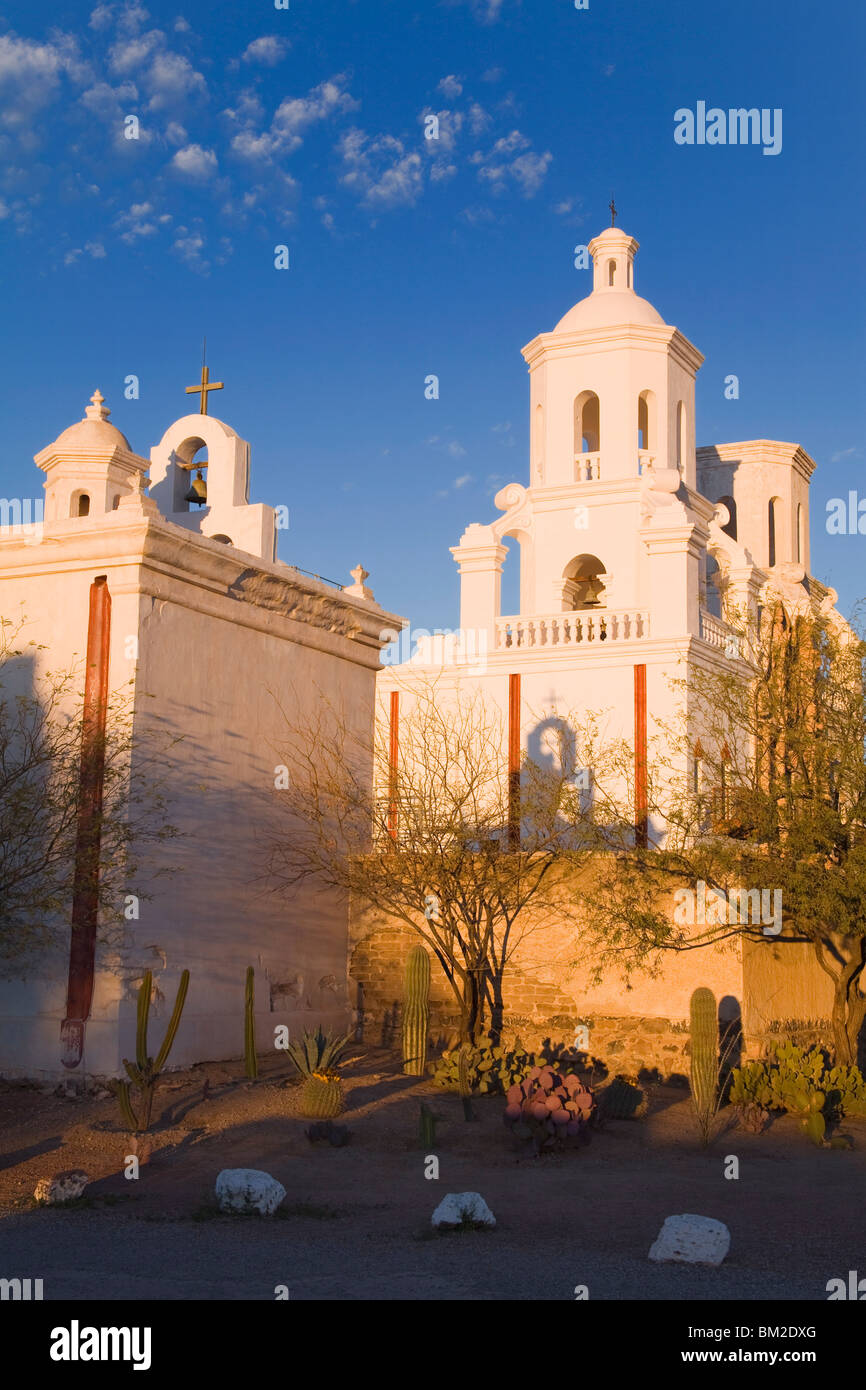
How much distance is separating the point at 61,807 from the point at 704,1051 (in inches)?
257

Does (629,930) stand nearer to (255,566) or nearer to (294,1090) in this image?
(294,1090)

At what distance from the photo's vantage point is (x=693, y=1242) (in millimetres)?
8172

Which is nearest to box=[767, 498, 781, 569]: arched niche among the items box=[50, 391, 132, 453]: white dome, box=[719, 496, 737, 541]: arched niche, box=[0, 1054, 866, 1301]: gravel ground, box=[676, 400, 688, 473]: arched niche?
box=[719, 496, 737, 541]: arched niche

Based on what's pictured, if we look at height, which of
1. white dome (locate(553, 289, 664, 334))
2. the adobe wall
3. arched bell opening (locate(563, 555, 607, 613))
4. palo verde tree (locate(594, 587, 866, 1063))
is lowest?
the adobe wall

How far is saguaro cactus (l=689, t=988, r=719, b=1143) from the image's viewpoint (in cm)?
1267

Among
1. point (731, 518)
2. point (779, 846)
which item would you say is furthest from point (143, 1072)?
point (731, 518)

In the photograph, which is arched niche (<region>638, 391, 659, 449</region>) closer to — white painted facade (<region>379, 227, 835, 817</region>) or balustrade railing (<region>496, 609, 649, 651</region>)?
white painted facade (<region>379, 227, 835, 817</region>)

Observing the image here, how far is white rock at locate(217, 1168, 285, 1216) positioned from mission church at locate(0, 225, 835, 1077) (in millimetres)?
4062

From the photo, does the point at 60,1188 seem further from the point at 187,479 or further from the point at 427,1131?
the point at 187,479

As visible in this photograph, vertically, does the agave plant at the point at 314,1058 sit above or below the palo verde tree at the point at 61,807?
below

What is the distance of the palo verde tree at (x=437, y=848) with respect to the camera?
A: 15766mm

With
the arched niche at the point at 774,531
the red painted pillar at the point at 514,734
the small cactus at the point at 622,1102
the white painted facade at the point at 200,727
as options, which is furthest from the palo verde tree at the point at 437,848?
the arched niche at the point at 774,531

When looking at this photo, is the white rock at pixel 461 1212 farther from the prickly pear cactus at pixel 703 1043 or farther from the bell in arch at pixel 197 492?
the bell in arch at pixel 197 492

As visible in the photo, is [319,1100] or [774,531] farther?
[774,531]
